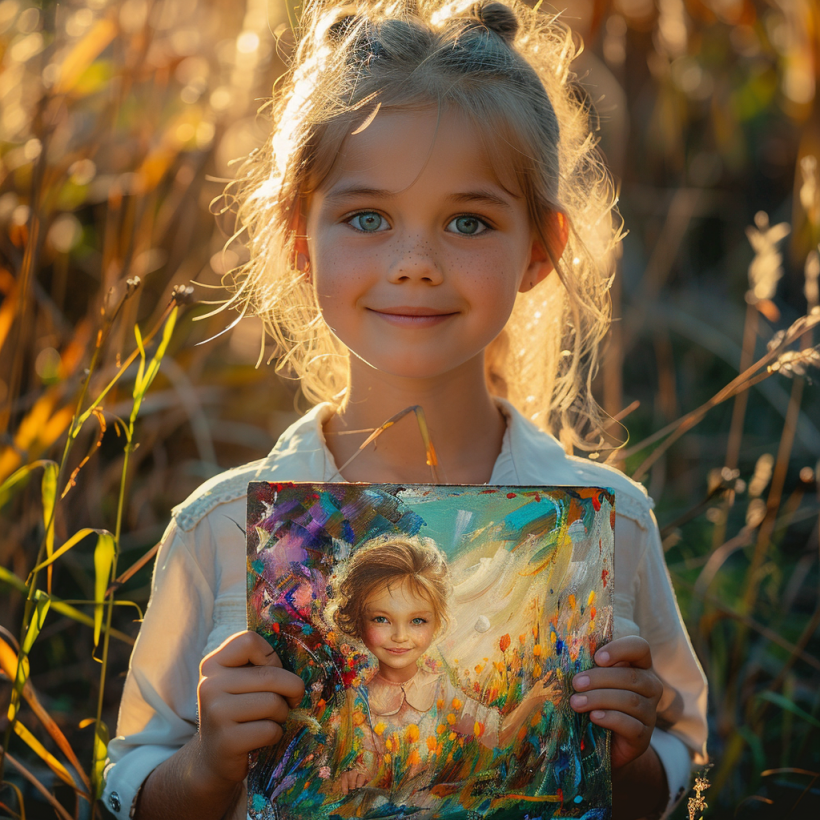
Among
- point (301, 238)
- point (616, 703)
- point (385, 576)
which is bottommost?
point (616, 703)

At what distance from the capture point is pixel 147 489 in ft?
6.10

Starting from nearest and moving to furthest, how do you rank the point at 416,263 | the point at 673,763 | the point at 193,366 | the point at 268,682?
the point at 268,682, the point at 416,263, the point at 673,763, the point at 193,366

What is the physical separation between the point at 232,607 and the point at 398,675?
12.9 inches

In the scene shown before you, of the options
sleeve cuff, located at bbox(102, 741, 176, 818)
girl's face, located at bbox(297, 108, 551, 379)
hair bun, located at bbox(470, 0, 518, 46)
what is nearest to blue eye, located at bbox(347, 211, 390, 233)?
girl's face, located at bbox(297, 108, 551, 379)

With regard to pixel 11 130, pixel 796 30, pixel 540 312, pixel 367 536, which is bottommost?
pixel 367 536

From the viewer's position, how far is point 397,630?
0.83 m

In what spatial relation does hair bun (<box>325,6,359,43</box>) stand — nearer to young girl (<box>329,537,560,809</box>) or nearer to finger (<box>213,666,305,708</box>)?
Answer: young girl (<box>329,537,560,809</box>)

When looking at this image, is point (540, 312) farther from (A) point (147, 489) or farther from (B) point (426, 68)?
(A) point (147, 489)

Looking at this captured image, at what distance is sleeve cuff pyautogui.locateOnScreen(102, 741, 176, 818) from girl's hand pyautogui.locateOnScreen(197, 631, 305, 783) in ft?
0.80

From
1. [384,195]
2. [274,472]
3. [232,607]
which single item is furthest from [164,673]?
[384,195]

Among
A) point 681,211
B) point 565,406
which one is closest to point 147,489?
point 565,406

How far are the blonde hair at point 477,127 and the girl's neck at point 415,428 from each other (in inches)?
5.4

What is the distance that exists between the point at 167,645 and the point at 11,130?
122 centimetres

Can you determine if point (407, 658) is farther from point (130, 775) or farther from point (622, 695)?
point (130, 775)
